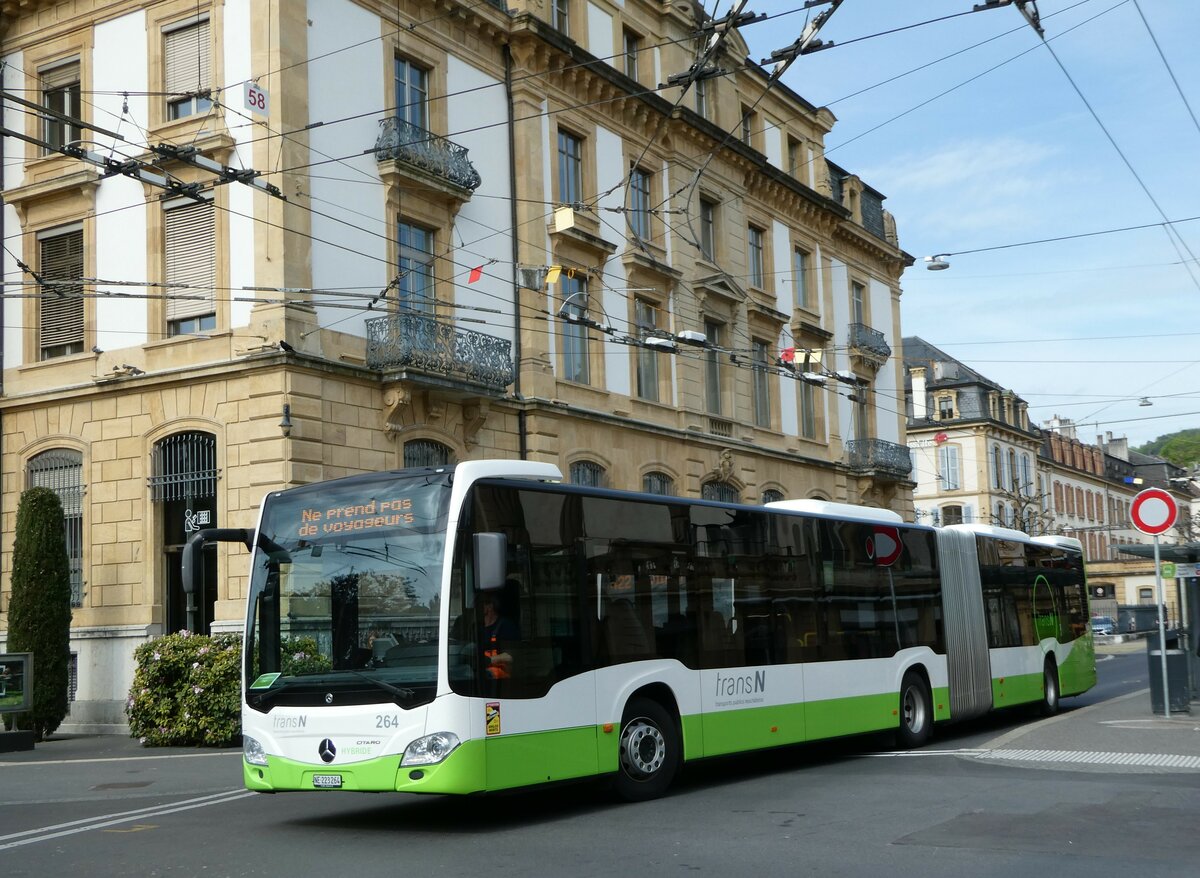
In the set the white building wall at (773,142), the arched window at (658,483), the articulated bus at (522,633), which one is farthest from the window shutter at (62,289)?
the white building wall at (773,142)

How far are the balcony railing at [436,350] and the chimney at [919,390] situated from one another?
52.1m

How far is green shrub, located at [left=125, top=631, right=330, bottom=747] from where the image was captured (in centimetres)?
2019

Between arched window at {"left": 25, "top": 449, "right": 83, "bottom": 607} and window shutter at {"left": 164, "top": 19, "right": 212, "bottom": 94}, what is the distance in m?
6.54

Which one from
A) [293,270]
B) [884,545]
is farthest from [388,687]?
[293,270]

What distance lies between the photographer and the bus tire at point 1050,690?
71.6ft

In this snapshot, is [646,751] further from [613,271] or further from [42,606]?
[613,271]

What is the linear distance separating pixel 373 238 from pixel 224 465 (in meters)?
4.54

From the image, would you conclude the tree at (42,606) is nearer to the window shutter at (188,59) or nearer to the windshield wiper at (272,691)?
the window shutter at (188,59)

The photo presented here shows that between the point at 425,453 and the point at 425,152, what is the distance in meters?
5.25

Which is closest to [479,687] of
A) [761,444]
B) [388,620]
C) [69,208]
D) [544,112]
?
[388,620]

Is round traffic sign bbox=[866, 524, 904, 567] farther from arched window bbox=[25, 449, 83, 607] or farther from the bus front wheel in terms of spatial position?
arched window bbox=[25, 449, 83, 607]

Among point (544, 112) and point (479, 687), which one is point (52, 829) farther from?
point (544, 112)

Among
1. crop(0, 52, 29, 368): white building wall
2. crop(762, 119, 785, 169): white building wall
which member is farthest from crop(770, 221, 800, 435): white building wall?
crop(0, 52, 29, 368): white building wall

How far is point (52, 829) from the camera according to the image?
1180 centimetres
